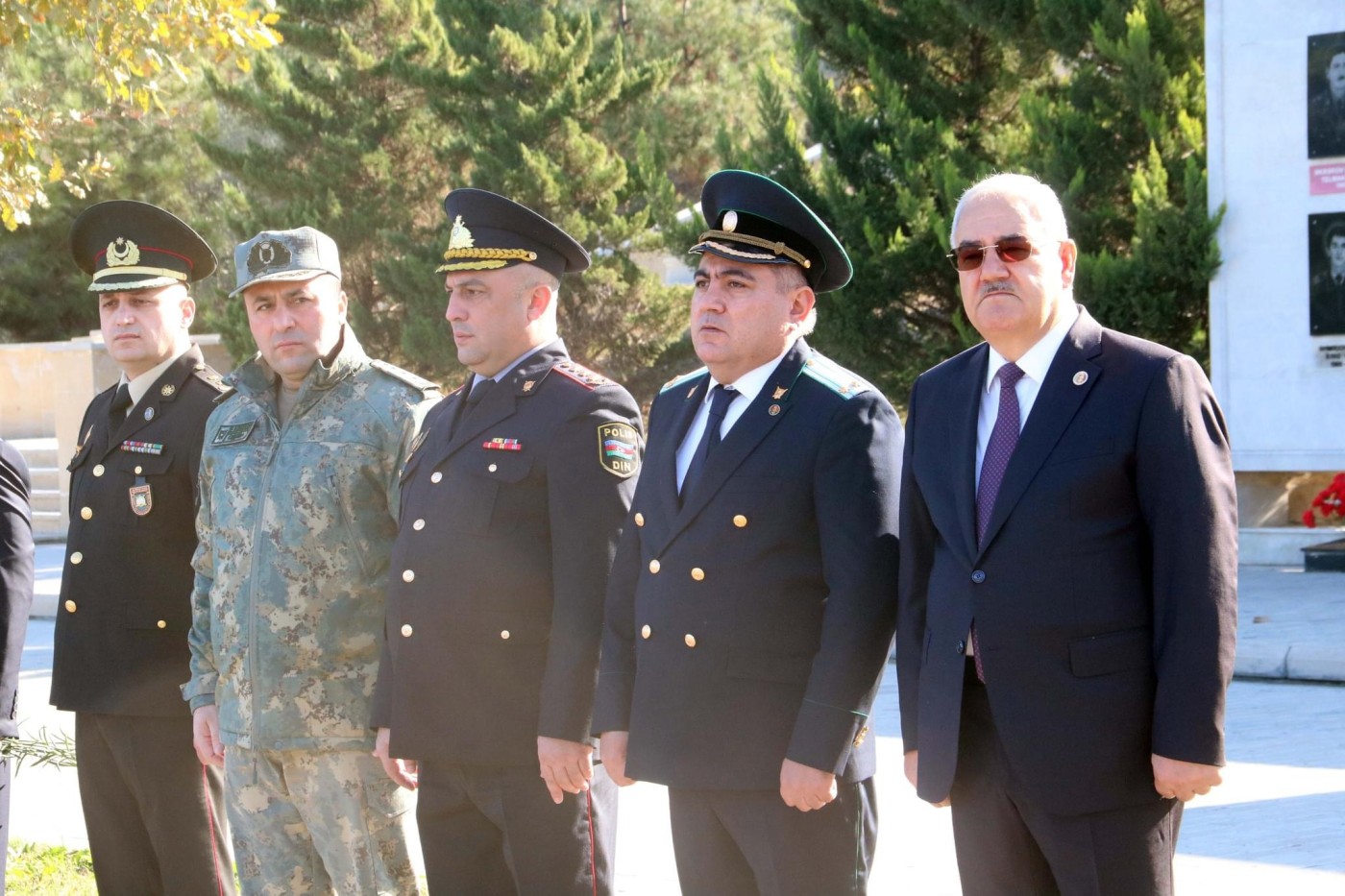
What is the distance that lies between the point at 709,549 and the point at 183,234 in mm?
2388

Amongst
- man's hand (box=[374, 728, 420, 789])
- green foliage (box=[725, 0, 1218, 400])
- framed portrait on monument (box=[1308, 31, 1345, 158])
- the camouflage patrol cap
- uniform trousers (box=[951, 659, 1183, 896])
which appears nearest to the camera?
uniform trousers (box=[951, 659, 1183, 896])

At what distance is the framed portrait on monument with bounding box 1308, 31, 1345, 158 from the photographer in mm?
12875

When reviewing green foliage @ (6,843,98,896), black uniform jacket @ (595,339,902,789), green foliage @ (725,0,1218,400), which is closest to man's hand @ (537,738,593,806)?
black uniform jacket @ (595,339,902,789)

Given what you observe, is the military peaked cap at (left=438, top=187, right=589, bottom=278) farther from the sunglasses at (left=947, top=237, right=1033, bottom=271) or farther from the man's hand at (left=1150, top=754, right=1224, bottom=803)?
the man's hand at (left=1150, top=754, right=1224, bottom=803)

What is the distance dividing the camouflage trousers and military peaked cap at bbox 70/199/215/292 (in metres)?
1.55

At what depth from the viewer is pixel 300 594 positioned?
13.0 feet

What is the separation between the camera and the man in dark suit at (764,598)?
3186 millimetres

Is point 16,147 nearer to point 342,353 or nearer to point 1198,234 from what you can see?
point 342,353

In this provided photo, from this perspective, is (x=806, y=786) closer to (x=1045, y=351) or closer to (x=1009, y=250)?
(x=1045, y=351)

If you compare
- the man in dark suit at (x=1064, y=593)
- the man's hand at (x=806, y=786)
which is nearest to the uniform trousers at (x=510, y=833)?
the man's hand at (x=806, y=786)

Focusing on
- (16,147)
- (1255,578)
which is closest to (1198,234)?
(1255,578)

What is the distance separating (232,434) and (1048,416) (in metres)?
2.29

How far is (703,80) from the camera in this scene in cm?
2459

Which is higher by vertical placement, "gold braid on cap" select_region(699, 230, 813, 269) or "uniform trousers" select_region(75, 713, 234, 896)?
"gold braid on cap" select_region(699, 230, 813, 269)
